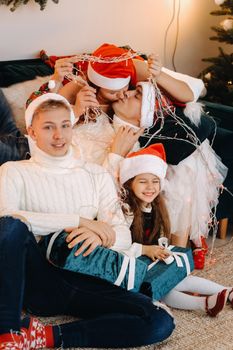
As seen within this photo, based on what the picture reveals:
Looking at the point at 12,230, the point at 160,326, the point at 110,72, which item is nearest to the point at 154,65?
the point at 110,72

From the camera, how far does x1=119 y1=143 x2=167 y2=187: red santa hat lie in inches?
90.0

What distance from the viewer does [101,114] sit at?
255 cm

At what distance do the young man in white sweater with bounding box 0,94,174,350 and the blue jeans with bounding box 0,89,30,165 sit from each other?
268mm

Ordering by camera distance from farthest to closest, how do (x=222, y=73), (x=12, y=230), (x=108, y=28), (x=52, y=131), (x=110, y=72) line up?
(x=222, y=73) < (x=108, y=28) < (x=110, y=72) < (x=52, y=131) < (x=12, y=230)

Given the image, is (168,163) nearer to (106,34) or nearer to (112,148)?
(112,148)

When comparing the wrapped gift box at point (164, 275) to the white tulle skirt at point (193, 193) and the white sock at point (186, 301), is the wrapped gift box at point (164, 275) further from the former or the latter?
the white tulle skirt at point (193, 193)

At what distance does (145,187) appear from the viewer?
2301mm

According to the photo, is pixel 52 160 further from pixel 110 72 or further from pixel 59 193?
pixel 110 72

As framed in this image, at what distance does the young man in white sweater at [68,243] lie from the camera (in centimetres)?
183

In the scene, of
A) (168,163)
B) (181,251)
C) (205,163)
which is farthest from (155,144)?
(181,251)

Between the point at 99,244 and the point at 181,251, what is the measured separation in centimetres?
41

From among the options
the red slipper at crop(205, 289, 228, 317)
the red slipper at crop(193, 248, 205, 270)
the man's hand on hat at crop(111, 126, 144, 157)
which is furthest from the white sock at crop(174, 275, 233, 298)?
the man's hand on hat at crop(111, 126, 144, 157)

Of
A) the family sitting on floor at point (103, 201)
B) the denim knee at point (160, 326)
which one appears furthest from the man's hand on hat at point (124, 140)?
the denim knee at point (160, 326)

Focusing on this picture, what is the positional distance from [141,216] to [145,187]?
0.13 m
